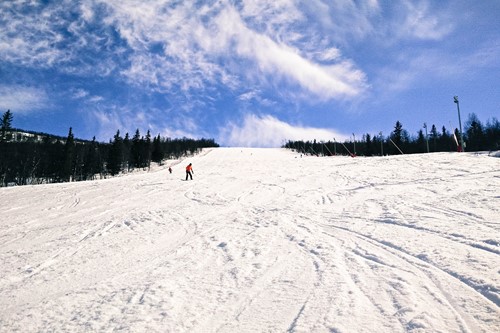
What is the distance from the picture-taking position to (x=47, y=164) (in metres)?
64.6

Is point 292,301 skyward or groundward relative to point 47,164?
groundward

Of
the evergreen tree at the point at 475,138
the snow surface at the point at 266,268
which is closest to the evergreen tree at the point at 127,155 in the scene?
the snow surface at the point at 266,268

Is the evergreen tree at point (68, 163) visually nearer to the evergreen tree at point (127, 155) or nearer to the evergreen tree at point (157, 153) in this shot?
the evergreen tree at point (127, 155)

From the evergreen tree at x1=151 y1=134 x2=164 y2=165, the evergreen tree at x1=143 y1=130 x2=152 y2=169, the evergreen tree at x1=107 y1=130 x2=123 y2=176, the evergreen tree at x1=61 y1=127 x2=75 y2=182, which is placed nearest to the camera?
the evergreen tree at x1=61 y1=127 x2=75 y2=182

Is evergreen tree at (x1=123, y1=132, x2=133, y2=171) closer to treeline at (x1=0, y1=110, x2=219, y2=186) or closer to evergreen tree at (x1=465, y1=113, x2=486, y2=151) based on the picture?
treeline at (x1=0, y1=110, x2=219, y2=186)

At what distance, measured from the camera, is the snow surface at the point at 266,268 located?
144 inches

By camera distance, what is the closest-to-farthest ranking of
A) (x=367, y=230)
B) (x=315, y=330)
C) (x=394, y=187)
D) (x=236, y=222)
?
(x=315, y=330)
(x=367, y=230)
(x=236, y=222)
(x=394, y=187)

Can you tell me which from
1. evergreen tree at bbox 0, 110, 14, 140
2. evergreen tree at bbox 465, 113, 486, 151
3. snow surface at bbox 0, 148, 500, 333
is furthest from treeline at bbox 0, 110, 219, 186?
evergreen tree at bbox 465, 113, 486, 151

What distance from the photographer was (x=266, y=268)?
5.47 m

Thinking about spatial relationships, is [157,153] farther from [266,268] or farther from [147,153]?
[266,268]

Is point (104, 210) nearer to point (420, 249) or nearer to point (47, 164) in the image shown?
point (420, 249)

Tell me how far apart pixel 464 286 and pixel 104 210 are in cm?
1408

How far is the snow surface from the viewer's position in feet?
12.0

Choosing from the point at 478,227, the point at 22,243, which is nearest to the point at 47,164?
the point at 22,243
